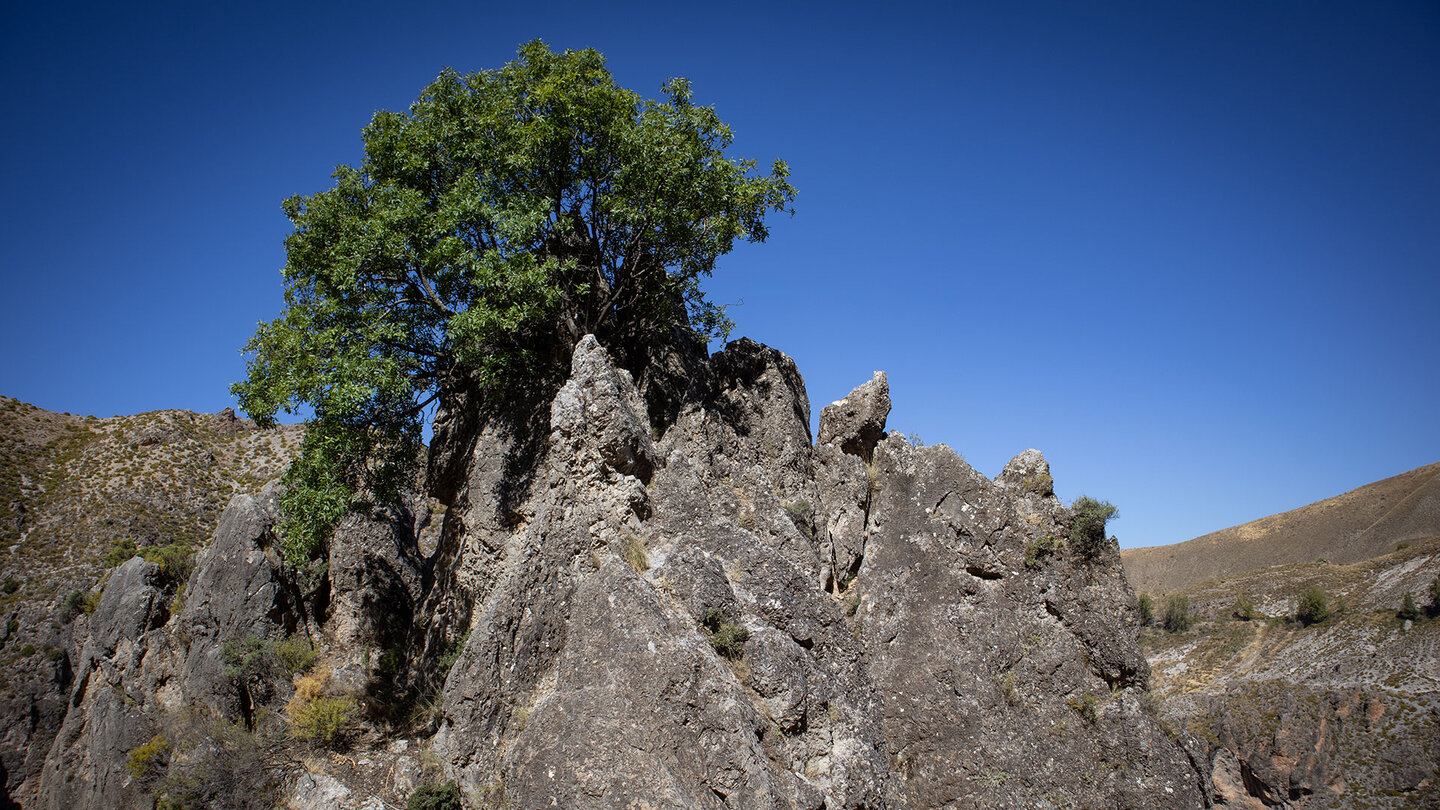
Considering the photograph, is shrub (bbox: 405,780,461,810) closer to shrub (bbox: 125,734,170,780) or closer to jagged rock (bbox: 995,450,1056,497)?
shrub (bbox: 125,734,170,780)

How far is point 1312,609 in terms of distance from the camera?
198ft

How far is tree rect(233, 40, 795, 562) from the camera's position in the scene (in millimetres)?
16812

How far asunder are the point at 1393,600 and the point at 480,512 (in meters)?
74.9

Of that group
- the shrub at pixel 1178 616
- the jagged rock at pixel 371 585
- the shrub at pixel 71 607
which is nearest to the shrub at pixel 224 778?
the jagged rock at pixel 371 585

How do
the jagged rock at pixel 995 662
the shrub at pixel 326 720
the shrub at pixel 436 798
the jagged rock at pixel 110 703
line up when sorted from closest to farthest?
the shrub at pixel 436 798 < the jagged rock at pixel 995 662 < the shrub at pixel 326 720 < the jagged rock at pixel 110 703

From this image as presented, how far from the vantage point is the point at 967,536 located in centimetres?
1608

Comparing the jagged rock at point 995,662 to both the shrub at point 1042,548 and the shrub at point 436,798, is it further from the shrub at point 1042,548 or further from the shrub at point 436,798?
the shrub at point 436,798

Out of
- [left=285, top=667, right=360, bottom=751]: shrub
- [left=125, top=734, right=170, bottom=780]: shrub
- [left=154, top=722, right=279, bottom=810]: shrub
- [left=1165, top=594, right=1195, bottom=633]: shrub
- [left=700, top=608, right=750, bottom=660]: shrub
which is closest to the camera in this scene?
[left=700, top=608, right=750, bottom=660]: shrub

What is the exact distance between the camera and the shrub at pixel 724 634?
38.6ft

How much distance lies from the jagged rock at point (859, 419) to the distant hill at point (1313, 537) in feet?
284

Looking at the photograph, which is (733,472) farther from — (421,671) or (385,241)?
(385,241)

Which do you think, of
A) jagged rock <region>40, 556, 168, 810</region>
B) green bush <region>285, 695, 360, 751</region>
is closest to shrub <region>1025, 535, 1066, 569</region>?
green bush <region>285, 695, 360, 751</region>

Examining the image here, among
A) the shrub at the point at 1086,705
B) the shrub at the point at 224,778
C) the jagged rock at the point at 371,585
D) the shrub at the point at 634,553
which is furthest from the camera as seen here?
the jagged rock at the point at 371,585

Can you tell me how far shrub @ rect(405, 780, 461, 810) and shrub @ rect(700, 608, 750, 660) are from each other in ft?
18.7
